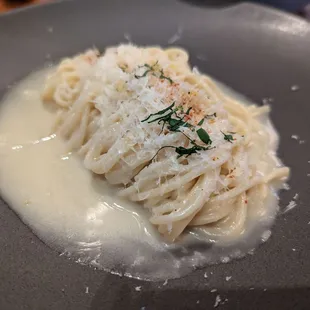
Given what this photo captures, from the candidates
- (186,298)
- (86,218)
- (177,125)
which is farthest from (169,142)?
(186,298)

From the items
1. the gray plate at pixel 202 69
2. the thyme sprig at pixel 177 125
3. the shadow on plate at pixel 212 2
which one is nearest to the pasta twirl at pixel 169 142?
the thyme sprig at pixel 177 125

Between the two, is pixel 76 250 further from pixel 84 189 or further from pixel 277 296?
pixel 277 296

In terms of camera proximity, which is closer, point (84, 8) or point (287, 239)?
point (287, 239)

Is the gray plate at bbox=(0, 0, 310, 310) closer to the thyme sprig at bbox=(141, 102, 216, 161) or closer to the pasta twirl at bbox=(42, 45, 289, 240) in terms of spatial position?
the pasta twirl at bbox=(42, 45, 289, 240)

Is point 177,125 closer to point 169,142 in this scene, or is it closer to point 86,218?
point 169,142

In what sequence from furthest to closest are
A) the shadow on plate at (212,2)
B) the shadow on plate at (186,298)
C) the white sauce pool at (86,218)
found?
the shadow on plate at (212,2) → the white sauce pool at (86,218) → the shadow on plate at (186,298)

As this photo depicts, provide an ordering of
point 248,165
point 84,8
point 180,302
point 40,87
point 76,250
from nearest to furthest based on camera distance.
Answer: point 180,302 → point 76,250 → point 248,165 → point 40,87 → point 84,8

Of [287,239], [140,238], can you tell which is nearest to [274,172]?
[287,239]

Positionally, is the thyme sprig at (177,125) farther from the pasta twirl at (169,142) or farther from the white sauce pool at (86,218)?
the white sauce pool at (86,218)
